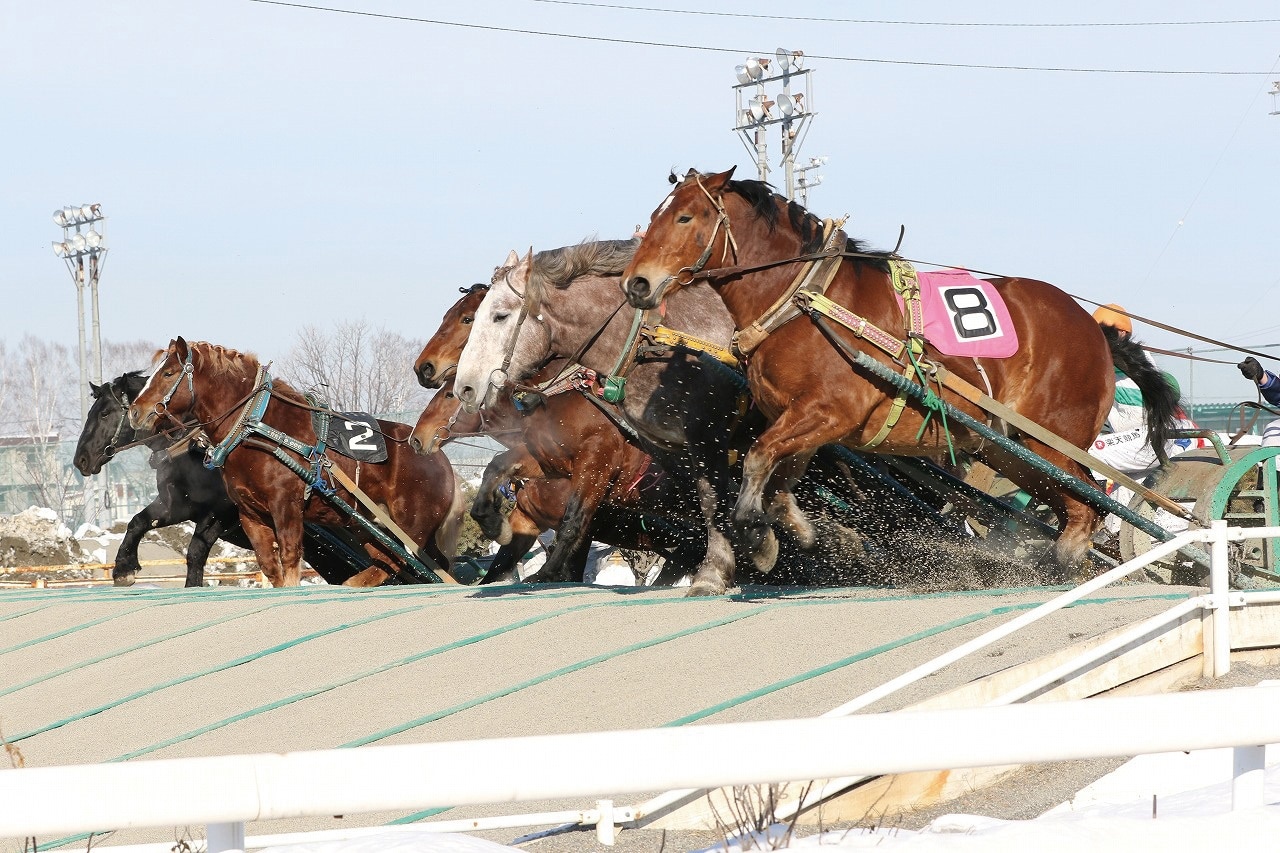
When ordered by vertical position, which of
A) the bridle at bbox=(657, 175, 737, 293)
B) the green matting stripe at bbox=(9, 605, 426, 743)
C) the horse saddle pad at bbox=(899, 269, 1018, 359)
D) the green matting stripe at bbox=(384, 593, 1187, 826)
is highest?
the bridle at bbox=(657, 175, 737, 293)

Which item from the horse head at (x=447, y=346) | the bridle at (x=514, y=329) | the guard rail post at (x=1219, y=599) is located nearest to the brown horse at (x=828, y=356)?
the bridle at (x=514, y=329)

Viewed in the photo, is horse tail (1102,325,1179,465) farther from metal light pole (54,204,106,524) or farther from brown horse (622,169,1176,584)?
metal light pole (54,204,106,524)

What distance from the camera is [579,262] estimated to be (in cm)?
889

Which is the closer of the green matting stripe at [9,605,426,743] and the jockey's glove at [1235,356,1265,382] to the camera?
the green matting stripe at [9,605,426,743]

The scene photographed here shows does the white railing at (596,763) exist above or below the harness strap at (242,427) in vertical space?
above

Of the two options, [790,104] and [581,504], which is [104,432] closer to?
[581,504]

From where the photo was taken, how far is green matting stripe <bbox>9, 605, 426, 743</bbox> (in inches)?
289

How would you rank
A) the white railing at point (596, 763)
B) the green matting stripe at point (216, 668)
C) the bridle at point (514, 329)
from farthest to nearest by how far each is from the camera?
the bridle at point (514, 329) < the green matting stripe at point (216, 668) < the white railing at point (596, 763)

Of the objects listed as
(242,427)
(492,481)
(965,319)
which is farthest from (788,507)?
(242,427)

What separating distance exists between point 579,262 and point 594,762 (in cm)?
672

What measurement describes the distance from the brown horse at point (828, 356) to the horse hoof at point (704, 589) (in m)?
0.65

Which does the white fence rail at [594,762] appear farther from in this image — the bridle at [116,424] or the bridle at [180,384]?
the bridle at [116,424]

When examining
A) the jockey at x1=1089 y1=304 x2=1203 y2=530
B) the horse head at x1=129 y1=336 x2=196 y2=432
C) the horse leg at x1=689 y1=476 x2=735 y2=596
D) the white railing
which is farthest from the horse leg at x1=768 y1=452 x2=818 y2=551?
the horse head at x1=129 y1=336 x2=196 y2=432

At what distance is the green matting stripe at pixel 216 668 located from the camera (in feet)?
24.1
